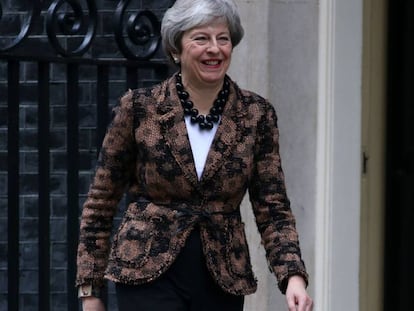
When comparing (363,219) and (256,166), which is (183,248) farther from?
(363,219)

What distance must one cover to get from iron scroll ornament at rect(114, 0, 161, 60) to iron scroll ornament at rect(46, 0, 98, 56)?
0.50 feet

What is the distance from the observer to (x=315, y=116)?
6.55 meters

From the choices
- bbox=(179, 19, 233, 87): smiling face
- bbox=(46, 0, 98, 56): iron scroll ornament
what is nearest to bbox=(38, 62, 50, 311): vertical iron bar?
bbox=(46, 0, 98, 56): iron scroll ornament

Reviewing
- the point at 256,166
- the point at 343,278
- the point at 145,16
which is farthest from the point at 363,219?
the point at 256,166

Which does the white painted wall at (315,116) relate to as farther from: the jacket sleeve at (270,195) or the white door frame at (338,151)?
the jacket sleeve at (270,195)

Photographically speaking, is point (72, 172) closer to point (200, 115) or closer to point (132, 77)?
point (132, 77)

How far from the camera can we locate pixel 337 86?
6.57 m

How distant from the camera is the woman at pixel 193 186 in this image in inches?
192

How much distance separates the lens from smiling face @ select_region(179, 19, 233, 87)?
16.1 ft

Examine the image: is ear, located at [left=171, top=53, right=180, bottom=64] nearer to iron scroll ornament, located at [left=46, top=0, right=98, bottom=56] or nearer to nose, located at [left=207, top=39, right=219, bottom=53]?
nose, located at [left=207, top=39, right=219, bottom=53]

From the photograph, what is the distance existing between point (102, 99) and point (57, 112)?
1283 millimetres

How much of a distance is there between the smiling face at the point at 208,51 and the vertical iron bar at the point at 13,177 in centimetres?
103

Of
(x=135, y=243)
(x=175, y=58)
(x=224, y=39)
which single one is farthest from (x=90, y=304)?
(x=224, y=39)

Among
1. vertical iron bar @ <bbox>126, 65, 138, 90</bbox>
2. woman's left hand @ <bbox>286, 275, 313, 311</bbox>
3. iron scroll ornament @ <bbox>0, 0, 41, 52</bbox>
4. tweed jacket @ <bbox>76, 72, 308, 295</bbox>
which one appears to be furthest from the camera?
vertical iron bar @ <bbox>126, 65, 138, 90</bbox>
